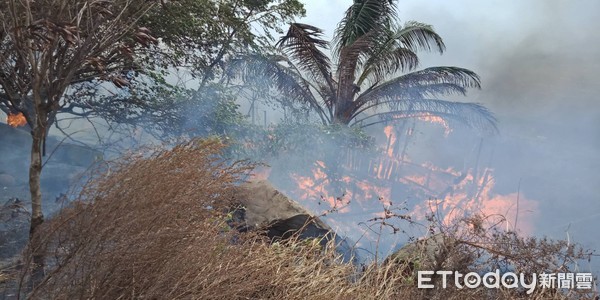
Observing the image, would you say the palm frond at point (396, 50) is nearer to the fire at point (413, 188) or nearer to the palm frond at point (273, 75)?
the palm frond at point (273, 75)

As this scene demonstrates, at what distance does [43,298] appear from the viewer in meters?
2.23

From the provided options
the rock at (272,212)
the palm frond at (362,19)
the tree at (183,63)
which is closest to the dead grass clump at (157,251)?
the rock at (272,212)

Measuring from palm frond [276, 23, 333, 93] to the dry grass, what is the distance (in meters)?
5.88

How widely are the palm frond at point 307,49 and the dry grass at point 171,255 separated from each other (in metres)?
5.88

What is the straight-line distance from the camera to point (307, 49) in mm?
9094

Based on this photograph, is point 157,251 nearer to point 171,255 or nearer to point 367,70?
point 171,255

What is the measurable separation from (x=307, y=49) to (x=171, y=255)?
733cm

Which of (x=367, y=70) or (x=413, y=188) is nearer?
(x=367, y=70)

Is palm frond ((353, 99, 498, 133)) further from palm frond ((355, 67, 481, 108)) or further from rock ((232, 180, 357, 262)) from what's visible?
rock ((232, 180, 357, 262))

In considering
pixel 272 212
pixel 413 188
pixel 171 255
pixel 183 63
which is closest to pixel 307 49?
pixel 183 63

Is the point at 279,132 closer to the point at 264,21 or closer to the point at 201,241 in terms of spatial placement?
the point at 264,21

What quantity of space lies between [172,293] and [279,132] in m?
7.67

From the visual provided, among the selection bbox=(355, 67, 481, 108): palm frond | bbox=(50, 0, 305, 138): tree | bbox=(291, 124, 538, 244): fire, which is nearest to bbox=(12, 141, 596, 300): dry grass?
bbox=(50, 0, 305, 138): tree

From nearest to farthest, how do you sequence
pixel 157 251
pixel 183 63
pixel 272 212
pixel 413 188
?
pixel 157 251 → pixel 272 212 → pixel 183 63 → pixel 413 188
